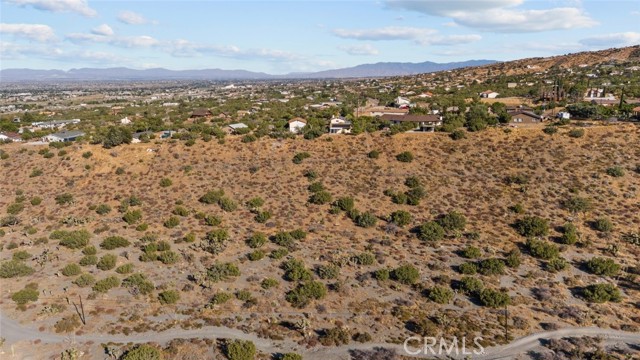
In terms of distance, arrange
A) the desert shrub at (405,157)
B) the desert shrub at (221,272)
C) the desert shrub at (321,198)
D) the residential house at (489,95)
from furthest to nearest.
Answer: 1. the residential house at (489,95)
2. the desert shrub at (405,157)
3. the desert shrub at (321,198)
4. the desert shrub at (221,272)

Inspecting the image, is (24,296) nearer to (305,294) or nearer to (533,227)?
(305,294)

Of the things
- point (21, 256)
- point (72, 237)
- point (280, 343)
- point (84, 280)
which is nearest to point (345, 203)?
point (280, 343)

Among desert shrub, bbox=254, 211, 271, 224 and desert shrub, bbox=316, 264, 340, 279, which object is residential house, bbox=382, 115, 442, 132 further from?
desert shrub, bbox=316, 264, 340, 279

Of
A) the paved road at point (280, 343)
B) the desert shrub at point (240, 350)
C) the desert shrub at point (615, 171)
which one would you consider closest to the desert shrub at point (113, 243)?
the paved road at point (280, 343)

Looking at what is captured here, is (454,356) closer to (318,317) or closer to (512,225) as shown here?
(318,317)

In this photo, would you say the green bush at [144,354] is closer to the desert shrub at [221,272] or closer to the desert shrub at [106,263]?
the desert shrub at [221,272]

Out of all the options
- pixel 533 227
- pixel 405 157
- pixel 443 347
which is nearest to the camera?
pixel 443 347
